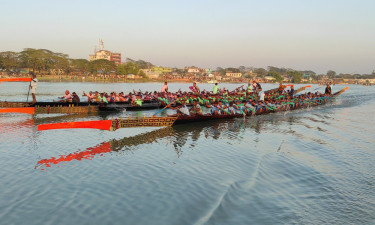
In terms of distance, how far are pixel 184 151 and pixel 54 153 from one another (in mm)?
5742

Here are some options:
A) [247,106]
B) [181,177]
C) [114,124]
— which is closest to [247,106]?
[247,106]

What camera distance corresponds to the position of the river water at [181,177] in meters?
7.59

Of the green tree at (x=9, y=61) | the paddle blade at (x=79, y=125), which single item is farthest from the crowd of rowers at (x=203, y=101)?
the green tree at (x=9, y=61)

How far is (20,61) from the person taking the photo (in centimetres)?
9669

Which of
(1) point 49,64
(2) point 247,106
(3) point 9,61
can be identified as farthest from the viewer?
(1) point 49,64

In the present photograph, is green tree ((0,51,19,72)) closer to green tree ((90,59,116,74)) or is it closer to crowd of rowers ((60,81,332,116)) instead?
green tree ((90,59,116,74))

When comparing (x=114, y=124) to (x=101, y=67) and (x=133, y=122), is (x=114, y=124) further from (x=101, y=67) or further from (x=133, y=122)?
(x=101, y=67)

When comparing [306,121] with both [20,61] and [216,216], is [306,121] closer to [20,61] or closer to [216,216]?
[216,216]

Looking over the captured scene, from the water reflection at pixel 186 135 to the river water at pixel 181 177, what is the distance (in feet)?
0.30

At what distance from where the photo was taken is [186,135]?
55.6 ft

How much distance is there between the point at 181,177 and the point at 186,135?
6842 millimetres

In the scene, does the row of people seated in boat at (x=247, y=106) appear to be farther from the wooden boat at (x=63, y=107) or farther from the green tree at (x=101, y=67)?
the green tree at (x=101, y=67)

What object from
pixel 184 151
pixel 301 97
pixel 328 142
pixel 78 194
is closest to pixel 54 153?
pixel 78 194

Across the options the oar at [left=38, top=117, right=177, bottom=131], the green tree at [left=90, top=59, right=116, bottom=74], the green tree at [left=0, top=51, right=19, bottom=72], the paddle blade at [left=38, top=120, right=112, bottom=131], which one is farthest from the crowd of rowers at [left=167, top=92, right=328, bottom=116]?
the green tree at [left=90, top=59, right=116, bottom=74]
